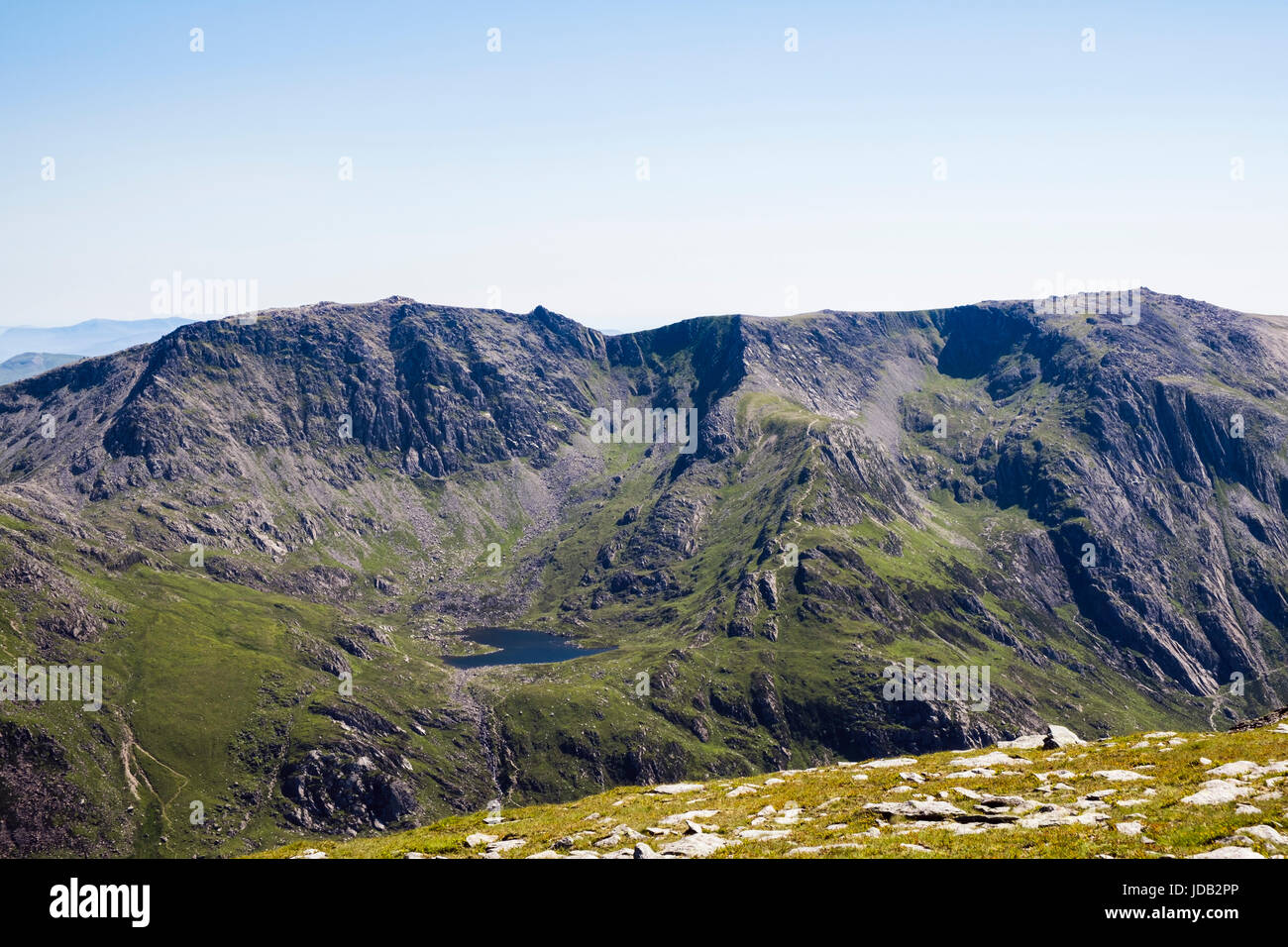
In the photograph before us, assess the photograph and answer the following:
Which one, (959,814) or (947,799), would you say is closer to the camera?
(959,814)

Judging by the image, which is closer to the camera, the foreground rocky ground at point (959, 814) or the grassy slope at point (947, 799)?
the grassy slope at point (947, 799)

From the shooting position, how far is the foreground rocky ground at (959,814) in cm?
3052

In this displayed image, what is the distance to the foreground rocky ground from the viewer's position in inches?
1201

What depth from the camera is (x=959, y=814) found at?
36125mm

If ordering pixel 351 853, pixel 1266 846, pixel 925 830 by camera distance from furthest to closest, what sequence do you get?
1. pixel 351 853
2. pixel 925 830
3. pixel 1266 846

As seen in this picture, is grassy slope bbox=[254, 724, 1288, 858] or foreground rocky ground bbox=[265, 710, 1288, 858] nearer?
grassy slope bbox=[254, 724, 1288, 858]

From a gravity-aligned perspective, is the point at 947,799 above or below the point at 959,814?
below
